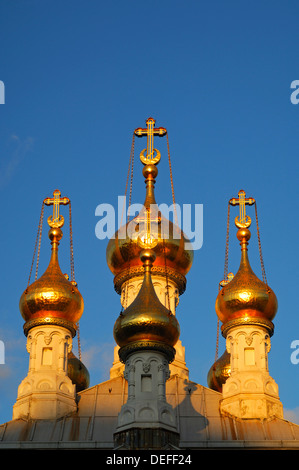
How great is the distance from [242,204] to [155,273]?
3.10 m

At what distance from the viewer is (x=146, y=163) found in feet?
108

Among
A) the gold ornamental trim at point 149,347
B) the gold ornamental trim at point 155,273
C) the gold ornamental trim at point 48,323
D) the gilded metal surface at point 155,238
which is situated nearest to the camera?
the gold ornamental trim at point 149,347

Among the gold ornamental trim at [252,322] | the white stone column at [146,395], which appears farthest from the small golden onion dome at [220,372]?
the white stone column at [146,395]

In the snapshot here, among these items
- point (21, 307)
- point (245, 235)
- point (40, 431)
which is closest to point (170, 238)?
point (245, 235)

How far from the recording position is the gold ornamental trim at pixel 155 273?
106 feet

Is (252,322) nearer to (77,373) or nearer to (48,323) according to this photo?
(48,323)

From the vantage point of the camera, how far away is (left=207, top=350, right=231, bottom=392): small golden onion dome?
3344 centimetres

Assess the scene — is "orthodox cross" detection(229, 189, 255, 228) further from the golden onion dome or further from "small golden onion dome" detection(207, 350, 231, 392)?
"small golden onion dome" detection(207, 350, 231, 392)

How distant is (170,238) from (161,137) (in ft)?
10.3

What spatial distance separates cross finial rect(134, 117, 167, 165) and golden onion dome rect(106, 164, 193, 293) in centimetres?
22

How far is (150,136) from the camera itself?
3312cm

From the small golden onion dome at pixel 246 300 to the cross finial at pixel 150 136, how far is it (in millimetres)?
4214

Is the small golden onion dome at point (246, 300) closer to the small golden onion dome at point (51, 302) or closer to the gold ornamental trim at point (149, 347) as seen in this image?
the small golden onion dome at point (51, 302)
